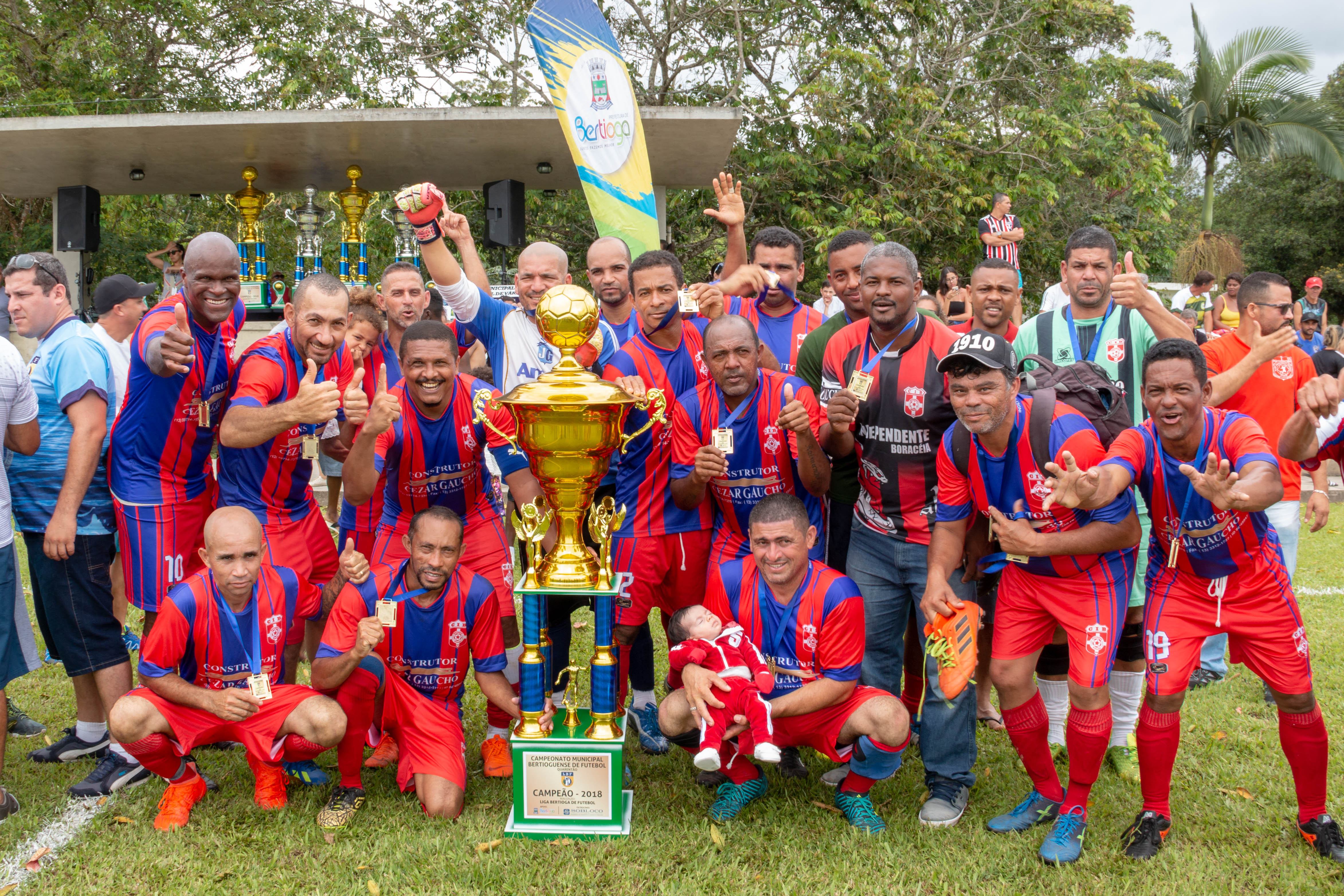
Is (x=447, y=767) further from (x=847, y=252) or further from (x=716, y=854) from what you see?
(x=847, y=252)

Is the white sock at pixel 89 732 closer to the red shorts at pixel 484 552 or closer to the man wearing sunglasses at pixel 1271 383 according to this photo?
the red shorts at pixel 484 552

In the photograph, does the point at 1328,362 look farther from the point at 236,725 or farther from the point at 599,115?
the point at 236,725

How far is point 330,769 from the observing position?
470 cm

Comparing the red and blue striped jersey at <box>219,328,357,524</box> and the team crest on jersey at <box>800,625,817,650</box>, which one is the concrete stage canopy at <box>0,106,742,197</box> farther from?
the team crest on jersey at <box>800,625,817,650</box>

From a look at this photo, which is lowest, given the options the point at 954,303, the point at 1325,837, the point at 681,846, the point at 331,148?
the point at 681,846

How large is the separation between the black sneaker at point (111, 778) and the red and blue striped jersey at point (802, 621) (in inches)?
110

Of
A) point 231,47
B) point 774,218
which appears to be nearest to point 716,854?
point 774,218

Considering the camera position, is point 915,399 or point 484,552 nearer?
point 915,399

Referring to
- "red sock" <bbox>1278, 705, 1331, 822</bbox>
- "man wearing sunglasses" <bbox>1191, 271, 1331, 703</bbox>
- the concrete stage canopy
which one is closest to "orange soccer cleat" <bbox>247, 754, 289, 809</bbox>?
"red sock" <bbox>1278, 705, 1331, 822</bbox>

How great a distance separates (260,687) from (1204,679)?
5316mm

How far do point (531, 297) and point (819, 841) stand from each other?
119 inches

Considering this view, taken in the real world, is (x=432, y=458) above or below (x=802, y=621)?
above

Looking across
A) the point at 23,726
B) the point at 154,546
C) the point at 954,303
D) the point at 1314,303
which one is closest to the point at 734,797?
the point at 154,546

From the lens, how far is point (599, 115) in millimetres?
8766
